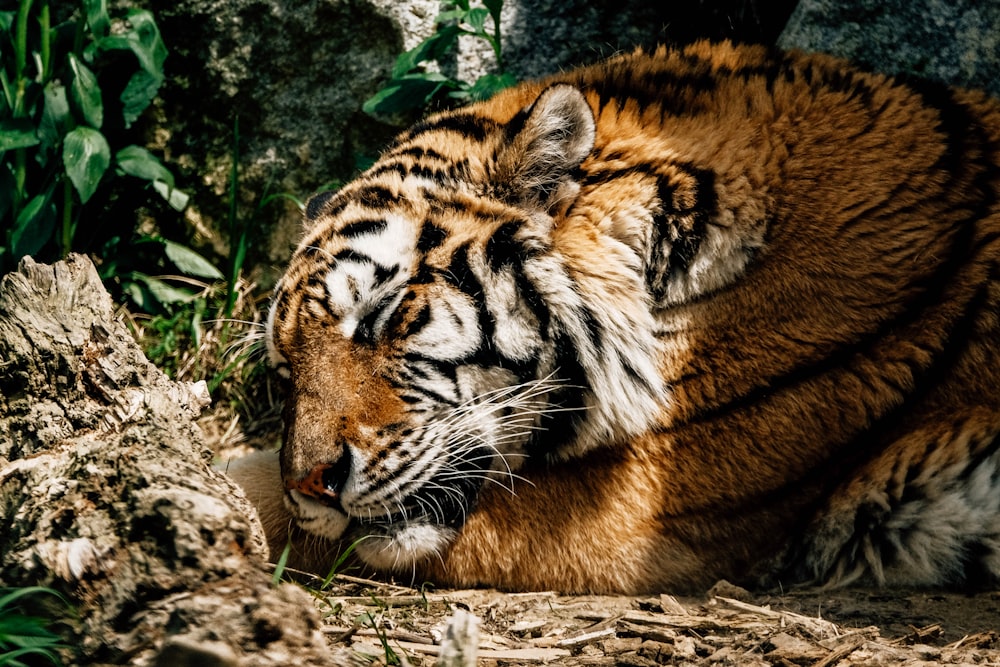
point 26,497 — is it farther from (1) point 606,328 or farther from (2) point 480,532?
(1) point 606,328

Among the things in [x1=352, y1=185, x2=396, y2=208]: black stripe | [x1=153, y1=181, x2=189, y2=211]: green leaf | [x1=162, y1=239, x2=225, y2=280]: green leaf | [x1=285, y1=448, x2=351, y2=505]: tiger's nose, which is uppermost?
[x1=352, y1=185, x2=396, y2=208]: black stripe

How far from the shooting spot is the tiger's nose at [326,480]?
7.81 feet

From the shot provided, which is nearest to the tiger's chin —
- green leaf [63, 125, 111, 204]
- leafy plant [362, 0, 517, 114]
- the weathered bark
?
the weathered bark

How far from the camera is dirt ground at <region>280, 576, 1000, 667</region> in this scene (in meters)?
1.99

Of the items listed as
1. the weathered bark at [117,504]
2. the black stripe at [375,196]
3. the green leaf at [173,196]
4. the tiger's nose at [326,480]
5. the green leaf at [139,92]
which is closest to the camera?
the weathered bark at [117,504]

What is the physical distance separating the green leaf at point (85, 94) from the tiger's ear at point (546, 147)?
63.3 inches

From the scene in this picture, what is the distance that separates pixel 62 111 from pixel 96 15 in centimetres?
34

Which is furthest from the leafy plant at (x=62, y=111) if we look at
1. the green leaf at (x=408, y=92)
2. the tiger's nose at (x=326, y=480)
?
the tiger's nose at (x=326, y=480)

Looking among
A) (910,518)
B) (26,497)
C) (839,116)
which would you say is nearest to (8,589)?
(26,497)

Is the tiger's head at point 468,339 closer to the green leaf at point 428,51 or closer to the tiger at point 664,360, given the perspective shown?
the tiger at point 664,360

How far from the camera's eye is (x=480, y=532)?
2.57 metres

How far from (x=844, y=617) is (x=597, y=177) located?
4.03ft

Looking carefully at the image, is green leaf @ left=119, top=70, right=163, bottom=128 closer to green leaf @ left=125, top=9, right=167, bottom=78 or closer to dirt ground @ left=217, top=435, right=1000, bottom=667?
green leaf @ left=125, top=9, right=167, bottom=78

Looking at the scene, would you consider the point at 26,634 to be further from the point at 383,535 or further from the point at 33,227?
the point at 33,227
